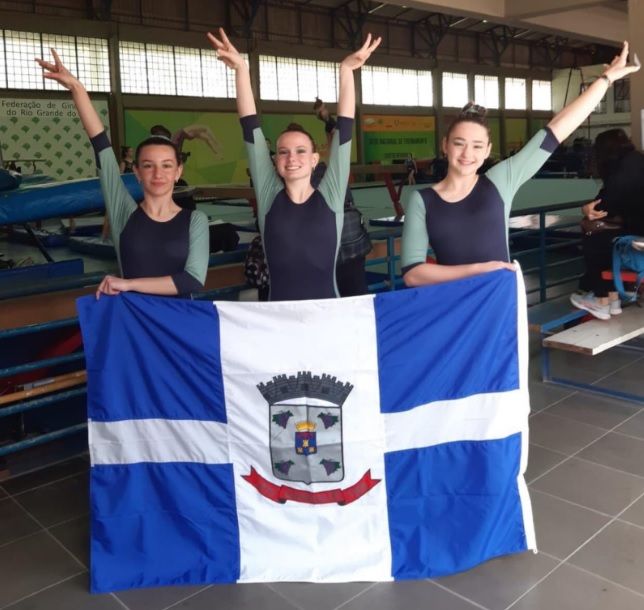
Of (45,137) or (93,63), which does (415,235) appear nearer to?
(45,137)

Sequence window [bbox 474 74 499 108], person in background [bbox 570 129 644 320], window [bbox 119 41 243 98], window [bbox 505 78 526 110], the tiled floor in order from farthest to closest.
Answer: window [bbox 505 78 526 110] < window [bbox 474 74 499 108] < window [bbox 119 41 243 98] < person in background [bbox 570 129 644 320] < the tiled floor

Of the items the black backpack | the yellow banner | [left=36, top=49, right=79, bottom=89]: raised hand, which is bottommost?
the black backpack

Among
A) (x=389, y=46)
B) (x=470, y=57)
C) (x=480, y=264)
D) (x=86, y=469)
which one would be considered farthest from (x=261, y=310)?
(x=470, y=57)

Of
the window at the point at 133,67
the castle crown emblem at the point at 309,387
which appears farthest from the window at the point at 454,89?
the castle crown emblem at the point at 309,387

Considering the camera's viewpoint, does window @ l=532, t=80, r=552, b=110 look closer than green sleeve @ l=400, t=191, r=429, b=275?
No

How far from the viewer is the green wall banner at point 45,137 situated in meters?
13.9

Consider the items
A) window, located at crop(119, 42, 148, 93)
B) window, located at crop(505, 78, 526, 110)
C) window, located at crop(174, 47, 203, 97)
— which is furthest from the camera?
window, located at crop(505, 78, 526, 110)

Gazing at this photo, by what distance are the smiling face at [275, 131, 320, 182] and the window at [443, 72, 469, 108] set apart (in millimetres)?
20783

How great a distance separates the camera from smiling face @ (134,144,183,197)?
2.31m

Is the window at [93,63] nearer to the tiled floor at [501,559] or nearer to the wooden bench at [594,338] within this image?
the wooden bench at [594,338]

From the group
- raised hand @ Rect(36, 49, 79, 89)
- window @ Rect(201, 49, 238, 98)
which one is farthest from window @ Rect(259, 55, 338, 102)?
raised hand @ Rect(36, 49, 79, 89)

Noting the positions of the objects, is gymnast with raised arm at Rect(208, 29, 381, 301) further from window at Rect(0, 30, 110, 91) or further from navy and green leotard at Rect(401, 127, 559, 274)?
window at Rect(0, 30, 110, 91)

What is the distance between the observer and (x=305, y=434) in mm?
2217

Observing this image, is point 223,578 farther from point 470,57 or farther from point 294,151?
point 470,57
